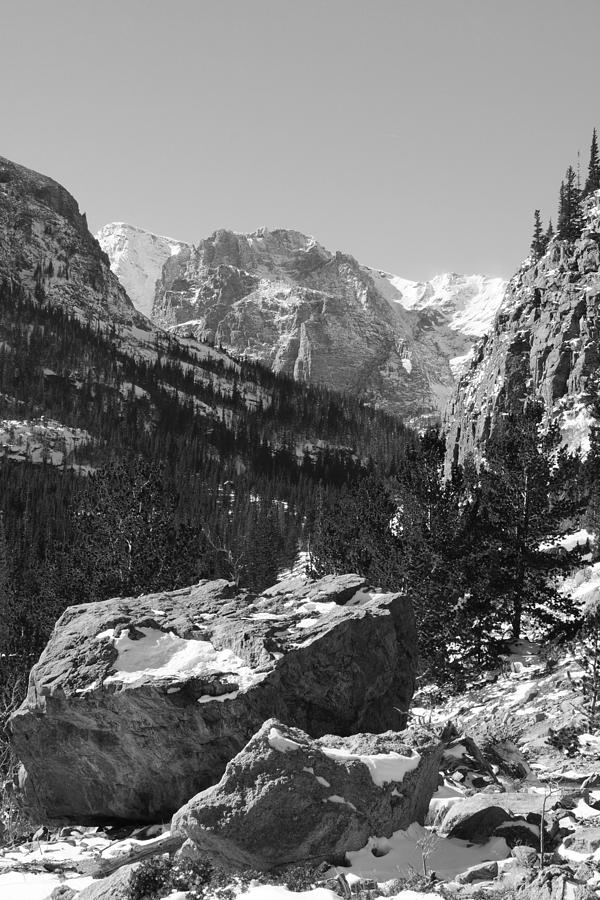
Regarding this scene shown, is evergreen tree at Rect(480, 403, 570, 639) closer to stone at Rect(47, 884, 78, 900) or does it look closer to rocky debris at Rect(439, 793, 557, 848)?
rocky debris at Rect(439, 793, 557, 848)

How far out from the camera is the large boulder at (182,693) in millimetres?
11203

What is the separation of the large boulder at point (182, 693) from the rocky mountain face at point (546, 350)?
6111cm

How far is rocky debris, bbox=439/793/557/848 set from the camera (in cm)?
810

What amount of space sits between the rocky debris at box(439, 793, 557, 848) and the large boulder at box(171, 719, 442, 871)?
0.53 metres

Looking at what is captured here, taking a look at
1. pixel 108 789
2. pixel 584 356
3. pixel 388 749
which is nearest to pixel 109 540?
pixel 108 789

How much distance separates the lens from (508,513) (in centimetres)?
2625

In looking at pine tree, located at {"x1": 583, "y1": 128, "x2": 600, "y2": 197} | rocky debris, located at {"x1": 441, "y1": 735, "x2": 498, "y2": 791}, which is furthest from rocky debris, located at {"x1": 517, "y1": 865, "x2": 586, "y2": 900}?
pine tree, located at {"x1": 583, "y1": 128, "x2": 600, "y2": 197}

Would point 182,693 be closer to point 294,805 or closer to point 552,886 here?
point 294,805

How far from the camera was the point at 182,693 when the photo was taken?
11156 millimetres

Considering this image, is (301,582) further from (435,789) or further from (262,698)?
(435,789)

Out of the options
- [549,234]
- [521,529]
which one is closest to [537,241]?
[549,234]

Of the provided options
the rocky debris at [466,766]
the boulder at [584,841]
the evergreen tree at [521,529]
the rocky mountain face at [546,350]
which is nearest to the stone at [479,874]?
the boulder at [584,841]

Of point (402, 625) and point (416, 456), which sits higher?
point (416, 456)

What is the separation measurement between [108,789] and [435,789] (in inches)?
233
